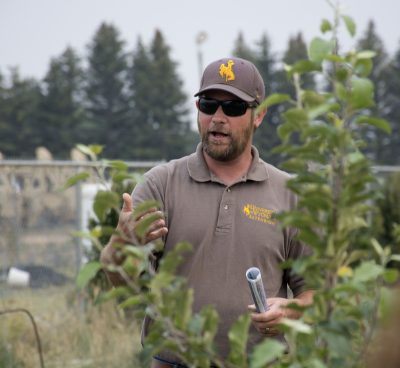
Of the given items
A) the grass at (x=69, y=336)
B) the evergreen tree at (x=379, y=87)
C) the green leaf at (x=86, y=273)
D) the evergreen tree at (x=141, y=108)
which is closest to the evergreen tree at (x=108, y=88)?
the evergreen tree at (x=141, y=108)

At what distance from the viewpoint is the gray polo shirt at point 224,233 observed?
3324mm

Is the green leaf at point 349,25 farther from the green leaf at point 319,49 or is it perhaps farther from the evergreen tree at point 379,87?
the evergreen tree at point 379,87

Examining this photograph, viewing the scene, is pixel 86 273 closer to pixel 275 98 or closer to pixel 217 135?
pixel 275 98

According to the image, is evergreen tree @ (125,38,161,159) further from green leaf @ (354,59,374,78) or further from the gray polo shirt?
green leaf @ (354,59,374,78)

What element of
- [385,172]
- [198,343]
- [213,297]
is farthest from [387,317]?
[385,172]

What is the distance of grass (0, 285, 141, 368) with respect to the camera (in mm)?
7172

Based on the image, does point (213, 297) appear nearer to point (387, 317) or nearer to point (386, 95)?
point (387, 317)

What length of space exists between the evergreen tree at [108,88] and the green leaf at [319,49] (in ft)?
161

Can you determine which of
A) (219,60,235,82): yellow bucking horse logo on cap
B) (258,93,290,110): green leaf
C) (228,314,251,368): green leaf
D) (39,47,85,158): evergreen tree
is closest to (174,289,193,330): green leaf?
(228,314,251,368): green leaf

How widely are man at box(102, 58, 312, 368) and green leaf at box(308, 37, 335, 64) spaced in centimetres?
177

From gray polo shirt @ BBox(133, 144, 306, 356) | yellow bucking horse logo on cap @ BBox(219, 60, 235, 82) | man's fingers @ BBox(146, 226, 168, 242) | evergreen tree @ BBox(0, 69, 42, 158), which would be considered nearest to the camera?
man's fingers @ BBox(146, 226, 168, 242)

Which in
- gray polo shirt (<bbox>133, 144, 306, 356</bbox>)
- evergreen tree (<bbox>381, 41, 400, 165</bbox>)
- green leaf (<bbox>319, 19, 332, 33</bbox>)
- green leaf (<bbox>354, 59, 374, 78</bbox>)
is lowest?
gray polo shirt (<bbox>133, 144, 306, 356</bbox>)

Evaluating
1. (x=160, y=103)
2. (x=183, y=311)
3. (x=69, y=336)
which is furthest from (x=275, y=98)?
(x=160, y=103)

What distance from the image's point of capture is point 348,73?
1.56 metres
